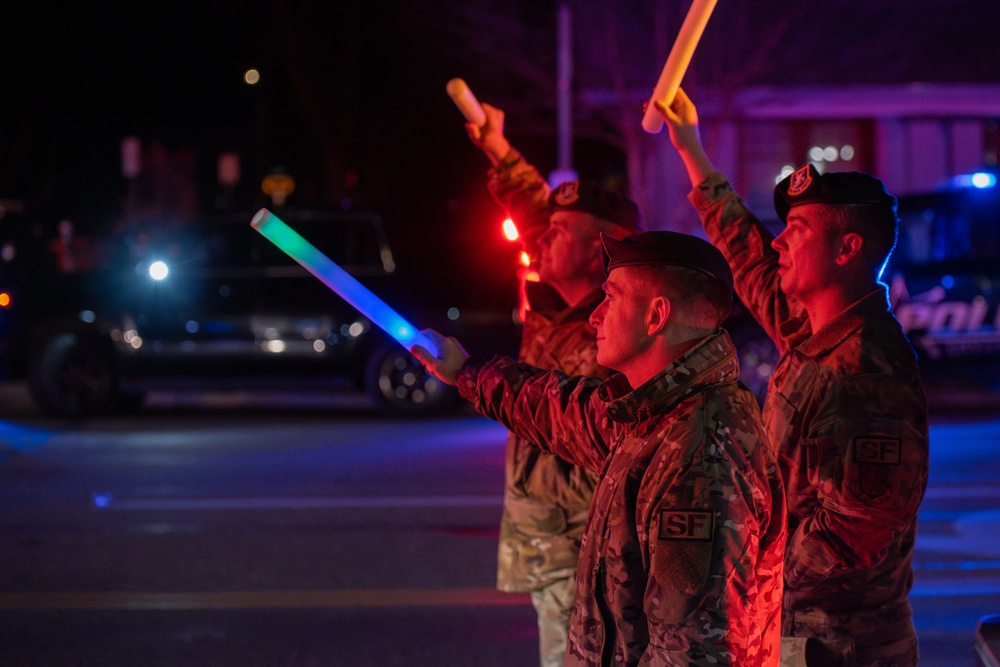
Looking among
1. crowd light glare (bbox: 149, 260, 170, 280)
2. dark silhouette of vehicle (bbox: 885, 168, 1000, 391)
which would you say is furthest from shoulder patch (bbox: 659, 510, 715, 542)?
crowd light glare (bbox: 149, 260, 170, 280)

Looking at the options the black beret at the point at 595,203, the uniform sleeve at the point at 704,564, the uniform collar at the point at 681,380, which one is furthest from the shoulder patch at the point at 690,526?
the black beret at the point at 595,203

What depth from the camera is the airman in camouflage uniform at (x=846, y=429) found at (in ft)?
8.89

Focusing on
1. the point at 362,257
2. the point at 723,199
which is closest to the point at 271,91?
the point at 362,257

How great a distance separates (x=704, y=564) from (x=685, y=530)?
0.06m

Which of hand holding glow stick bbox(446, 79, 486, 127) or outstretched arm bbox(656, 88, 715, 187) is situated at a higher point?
hand holding glow stick bbox(446, 79, 486, 127)

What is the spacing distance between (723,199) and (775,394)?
0.73 m

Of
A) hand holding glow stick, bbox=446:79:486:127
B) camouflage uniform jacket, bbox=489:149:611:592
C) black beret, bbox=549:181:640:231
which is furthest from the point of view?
black beret, bbox=549:181:640:231

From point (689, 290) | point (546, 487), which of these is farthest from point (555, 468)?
point (689, 290)

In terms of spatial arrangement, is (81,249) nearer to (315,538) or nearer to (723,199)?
(315,538)

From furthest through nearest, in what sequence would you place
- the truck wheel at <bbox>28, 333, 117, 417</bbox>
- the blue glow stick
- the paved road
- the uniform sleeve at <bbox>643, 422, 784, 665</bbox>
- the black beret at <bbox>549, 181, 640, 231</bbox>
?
the truck wheel at <bbox>28, 333, 117, 417</bbox>, the paved road, the black beret at <bbox>549, 181, 640, 231</bbox>, the blue glow stick, the uniform sleeve at <bbox>643, 422, 784, 665</bbox>

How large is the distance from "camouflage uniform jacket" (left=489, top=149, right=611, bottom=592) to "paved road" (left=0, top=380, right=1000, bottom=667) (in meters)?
1.35

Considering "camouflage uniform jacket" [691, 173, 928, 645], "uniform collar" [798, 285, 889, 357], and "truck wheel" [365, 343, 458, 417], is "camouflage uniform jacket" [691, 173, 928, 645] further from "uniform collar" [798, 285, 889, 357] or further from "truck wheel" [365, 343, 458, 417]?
"truck wheel" [365, 343, 458, 417]

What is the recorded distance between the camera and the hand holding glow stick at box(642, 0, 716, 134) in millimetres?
2592

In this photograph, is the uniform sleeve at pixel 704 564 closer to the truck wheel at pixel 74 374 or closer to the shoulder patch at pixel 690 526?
the shoulder patch at pixel 690 526
